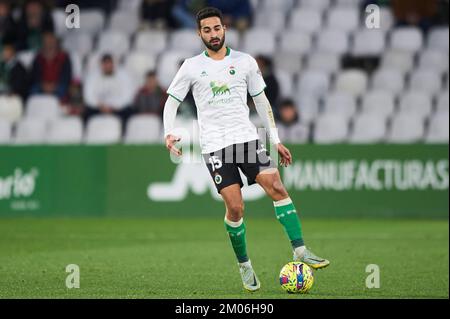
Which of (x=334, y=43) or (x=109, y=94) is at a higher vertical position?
(x=334, y=43)

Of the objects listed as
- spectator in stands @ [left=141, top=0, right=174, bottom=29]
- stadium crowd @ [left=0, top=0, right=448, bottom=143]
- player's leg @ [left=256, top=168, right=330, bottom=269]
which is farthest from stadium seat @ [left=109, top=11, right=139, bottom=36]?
player's leg @ [left=256, top=168, right=330, bottom=269]

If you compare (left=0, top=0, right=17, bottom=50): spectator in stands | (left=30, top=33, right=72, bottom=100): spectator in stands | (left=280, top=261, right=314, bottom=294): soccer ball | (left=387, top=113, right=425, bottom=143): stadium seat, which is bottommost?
(left=280, top=261, right=314, bottom=294): soccer ball

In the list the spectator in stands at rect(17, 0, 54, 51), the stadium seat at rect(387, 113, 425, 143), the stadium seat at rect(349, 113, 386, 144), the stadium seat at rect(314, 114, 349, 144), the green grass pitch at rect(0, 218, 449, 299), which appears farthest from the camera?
the spectator in stands at rect(17, 0, 54, 51)

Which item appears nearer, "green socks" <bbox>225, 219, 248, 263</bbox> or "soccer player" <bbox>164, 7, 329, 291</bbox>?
"soccer player" <bbox>164, 7, 329, 291</bbox>

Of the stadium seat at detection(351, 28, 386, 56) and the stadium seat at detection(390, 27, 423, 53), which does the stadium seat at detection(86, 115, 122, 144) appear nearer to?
the stadium seat at detection(351, 28, 386, 56)

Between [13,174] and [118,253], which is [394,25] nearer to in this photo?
[13,174]

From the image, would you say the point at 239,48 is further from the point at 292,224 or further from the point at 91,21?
the point at 292,224

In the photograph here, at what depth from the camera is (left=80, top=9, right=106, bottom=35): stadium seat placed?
2177 centimetres

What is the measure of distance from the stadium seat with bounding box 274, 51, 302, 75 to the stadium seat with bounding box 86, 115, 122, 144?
3.21 m

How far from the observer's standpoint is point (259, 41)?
68.3 feet

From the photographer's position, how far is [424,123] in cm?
1930

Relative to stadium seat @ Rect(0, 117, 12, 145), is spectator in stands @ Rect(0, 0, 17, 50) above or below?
above

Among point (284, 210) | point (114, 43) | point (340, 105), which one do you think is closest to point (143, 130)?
point (114, 43)

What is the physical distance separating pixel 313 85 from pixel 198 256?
7.81 meters
